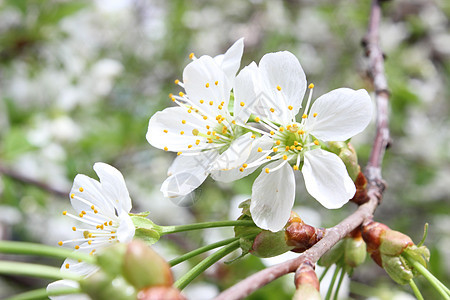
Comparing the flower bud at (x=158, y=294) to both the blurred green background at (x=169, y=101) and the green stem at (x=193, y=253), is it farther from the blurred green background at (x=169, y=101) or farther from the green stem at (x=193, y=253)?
the blurred green background at (x=169, y=101)

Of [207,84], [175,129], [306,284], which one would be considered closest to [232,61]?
[207,84]

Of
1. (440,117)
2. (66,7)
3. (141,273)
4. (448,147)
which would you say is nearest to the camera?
(141,273)

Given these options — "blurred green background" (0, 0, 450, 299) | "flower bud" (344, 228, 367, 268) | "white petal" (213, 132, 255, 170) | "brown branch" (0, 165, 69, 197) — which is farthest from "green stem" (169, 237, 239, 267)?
"brown branch" (0, 165, 69, 197)

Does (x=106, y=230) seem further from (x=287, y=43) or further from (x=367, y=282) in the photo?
(x=287, y=43)

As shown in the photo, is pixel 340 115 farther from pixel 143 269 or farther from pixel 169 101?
pixel 169 101

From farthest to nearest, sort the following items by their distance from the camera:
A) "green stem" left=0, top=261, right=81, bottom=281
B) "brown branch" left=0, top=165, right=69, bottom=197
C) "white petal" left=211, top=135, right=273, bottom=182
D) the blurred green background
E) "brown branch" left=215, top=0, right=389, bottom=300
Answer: the blurred green background
"brown branch" left=0, top=165, right=69, bottom=197
"white petal" left=211, top=135, right=273, bottom=182
"brown branch" left=215, top=0, right=389, bottom=300
"green stem" left=0, top=261, right=81, bottom=281

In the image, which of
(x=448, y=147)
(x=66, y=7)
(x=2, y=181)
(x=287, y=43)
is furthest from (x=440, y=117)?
(x=2, y=181)

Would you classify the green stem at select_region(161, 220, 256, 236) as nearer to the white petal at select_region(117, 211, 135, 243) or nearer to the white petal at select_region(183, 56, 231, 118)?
the white petal at select_region(117, 211, 135, 243)
